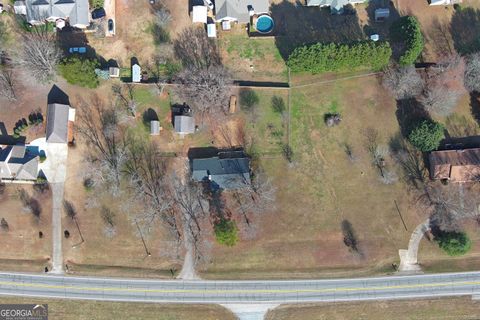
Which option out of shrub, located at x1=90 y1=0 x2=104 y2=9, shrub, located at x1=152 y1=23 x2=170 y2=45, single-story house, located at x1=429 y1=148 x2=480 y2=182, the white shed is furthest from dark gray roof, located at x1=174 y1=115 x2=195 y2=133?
single-story house, located at x1=429 y1=148 x2=480 y2=182

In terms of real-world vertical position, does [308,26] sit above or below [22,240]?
above

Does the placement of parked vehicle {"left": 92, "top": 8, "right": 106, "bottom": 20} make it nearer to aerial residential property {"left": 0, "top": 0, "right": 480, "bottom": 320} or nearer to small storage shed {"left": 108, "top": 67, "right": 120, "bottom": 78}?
aerial residential property {"left": 0, "top": 0, "right": 480, "bottom": 320}

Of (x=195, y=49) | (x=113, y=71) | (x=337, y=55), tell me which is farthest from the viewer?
(x=195, y=49)

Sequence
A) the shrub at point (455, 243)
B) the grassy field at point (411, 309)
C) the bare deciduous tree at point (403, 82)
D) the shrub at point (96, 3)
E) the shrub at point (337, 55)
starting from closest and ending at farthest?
1. the shrub at point (337, 55)
2. the shrub at point (455, 243)
3. the bare deciduous tree at point (403, 82)
4. the grassy field at point (411, 309)
5. the shrub at point (96, 3)

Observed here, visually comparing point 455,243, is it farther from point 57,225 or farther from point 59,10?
point 59,10

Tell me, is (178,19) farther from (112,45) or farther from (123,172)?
(123,172)

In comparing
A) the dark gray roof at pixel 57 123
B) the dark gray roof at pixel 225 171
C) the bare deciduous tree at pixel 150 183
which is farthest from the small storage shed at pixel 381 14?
the dark gray roof at pixel 57 123

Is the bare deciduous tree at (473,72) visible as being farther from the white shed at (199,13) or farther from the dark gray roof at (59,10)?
the dark gray roof at (59,10)

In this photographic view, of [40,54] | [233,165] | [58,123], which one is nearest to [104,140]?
[58,123]
